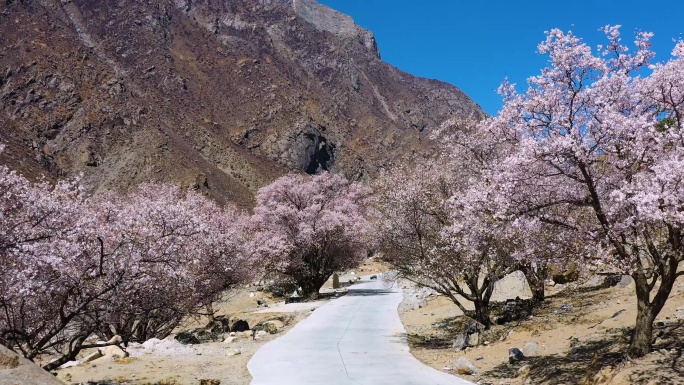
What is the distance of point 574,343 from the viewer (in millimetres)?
12219

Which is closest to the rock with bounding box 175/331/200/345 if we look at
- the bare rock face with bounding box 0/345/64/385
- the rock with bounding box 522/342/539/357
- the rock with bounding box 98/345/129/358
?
the rock with bounding box 98/345/129/358

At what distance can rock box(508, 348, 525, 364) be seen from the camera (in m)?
12.1

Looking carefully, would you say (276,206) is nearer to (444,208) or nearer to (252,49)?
(444,208)

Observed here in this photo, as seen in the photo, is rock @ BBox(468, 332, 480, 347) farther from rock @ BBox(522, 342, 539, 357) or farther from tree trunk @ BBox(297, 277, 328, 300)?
tree trunk @ BBox(297, 277, 328, 300)

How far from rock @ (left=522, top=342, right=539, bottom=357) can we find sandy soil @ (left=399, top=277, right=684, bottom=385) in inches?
3.7

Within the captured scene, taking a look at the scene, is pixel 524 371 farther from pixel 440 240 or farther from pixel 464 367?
pixel 440 240

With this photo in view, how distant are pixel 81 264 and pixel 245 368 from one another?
Answer: 15.5ft

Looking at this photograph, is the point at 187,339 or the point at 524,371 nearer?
the point at 524,371

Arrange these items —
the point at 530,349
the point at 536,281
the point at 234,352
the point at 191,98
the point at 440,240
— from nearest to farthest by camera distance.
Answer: the point at 530,349, the point at 234,352, the point at 440,240, the point at 536,281, the point at 191,98

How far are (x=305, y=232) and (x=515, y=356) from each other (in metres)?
21.6

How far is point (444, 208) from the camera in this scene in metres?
17.4

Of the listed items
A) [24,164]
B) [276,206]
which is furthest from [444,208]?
[24,164]

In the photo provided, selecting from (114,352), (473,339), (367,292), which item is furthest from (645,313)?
(367,292)

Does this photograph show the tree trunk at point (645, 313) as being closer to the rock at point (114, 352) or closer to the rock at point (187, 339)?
the rock at point (114, 352)
